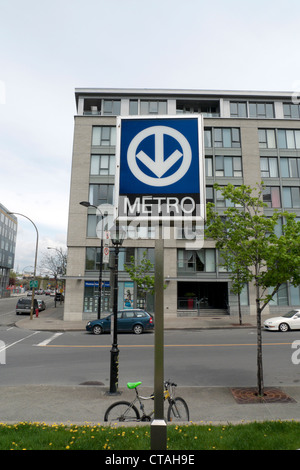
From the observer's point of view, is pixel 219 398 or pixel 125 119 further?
pixel 219 398

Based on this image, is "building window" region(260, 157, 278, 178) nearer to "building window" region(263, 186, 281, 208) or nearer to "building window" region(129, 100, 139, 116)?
"building window" region(263, 186, 281, 208)

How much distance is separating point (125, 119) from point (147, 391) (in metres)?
7.51

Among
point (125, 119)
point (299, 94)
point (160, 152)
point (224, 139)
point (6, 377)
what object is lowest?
point (6, 377)

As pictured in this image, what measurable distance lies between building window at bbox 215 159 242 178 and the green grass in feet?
88.1

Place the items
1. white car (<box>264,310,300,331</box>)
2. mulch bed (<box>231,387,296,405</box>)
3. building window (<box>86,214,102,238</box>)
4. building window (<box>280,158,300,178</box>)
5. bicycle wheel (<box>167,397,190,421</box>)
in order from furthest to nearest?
building window (<box>280,158,300,178</box>)
building window (<box>86,214,102,238</box>)
white car (<box>264,310,300,331</box>)
mulch bed (<box>231,387,296,405</box>)
bicycle wheel (<box>167,397,190,421</box>)

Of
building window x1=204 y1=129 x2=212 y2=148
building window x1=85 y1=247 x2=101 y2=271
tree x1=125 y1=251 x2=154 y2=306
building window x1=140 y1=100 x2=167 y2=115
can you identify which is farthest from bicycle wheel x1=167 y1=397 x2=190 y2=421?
building window x1=140 y1=100 x2=167 y2=115

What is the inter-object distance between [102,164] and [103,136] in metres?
2.89

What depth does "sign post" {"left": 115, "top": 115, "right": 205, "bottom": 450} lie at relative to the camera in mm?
3238

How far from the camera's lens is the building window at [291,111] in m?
32.2

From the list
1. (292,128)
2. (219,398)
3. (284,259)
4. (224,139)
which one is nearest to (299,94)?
(292,128)

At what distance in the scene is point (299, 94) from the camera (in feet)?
102

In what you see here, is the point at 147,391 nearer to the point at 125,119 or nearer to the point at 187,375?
the point at 187,375

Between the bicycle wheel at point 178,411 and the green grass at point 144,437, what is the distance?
27.3 inches
